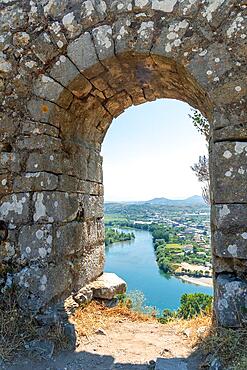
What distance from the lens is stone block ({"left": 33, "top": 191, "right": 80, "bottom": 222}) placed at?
3.35 metres

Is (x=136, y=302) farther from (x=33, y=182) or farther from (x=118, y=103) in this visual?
(x=118, y=103)

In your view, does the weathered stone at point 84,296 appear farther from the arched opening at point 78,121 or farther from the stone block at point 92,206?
the stone block at point 92,206

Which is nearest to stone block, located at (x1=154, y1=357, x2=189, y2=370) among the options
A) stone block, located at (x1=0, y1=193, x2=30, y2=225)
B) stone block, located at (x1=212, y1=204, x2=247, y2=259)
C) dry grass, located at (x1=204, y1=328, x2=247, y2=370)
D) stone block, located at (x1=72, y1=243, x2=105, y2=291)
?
dry grass, located at (x1=204, y1=328, x2=247, y2=370)

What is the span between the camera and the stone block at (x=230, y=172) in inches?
110

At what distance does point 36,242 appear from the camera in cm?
332

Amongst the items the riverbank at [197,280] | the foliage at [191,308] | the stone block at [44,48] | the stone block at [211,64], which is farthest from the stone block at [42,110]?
the riverbank at [197,280]

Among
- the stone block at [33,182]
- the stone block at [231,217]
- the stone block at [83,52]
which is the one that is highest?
the stone block at [83,52]

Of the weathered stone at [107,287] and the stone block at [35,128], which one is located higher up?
the stone block at [35,128]

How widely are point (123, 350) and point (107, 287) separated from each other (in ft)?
3.57

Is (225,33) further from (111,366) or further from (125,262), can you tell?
(125,262)

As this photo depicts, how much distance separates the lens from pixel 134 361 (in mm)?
3037

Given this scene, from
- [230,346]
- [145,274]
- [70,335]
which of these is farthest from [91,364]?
[145,274]

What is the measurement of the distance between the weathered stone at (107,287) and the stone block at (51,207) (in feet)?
3.90

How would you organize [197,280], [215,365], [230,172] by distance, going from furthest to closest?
[197,280] < [230,172] < [215,365]
